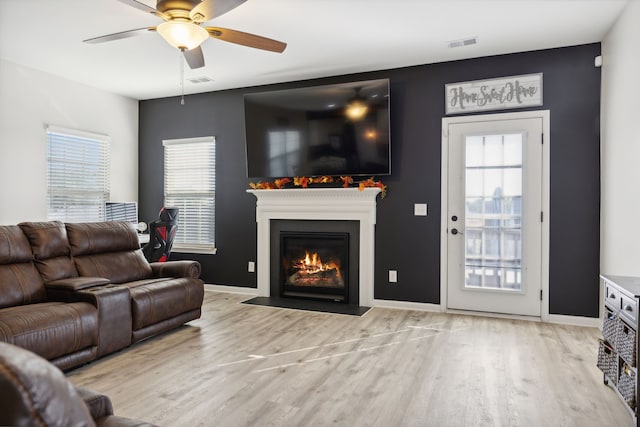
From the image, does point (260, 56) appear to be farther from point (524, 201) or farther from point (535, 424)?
point (535, 424)

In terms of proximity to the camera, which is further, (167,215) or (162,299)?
(167,215)

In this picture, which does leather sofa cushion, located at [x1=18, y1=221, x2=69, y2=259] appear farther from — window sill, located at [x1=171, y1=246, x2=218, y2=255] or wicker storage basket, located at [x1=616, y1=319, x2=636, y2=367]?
wicker storage basket, located at [x1=616, y1=319, x2=636, y2=367]

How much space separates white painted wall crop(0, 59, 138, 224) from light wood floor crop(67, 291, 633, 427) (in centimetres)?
261

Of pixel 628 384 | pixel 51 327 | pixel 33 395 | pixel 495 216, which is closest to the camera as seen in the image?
pixel 33 395

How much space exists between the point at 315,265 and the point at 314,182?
1030 mm

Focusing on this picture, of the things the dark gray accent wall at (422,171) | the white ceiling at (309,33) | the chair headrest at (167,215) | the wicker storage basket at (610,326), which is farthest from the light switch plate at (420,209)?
the chair headrest at (167,215)

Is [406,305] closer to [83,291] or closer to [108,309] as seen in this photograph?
[108,309]

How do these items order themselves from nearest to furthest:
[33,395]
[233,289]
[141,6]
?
[33,395]
[141,6]
[233,289]

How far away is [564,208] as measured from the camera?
4.25 metres

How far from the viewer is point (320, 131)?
5035 millimetres

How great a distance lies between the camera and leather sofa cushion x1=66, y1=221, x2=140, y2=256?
12.5 feet

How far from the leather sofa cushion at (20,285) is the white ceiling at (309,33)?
2.08 meters

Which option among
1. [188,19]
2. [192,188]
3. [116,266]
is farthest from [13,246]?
[192,188]

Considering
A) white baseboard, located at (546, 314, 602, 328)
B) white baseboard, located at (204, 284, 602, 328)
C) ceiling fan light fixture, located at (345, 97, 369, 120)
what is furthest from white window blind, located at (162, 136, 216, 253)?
white baseboard, located at (546, 314, 602, 328)
